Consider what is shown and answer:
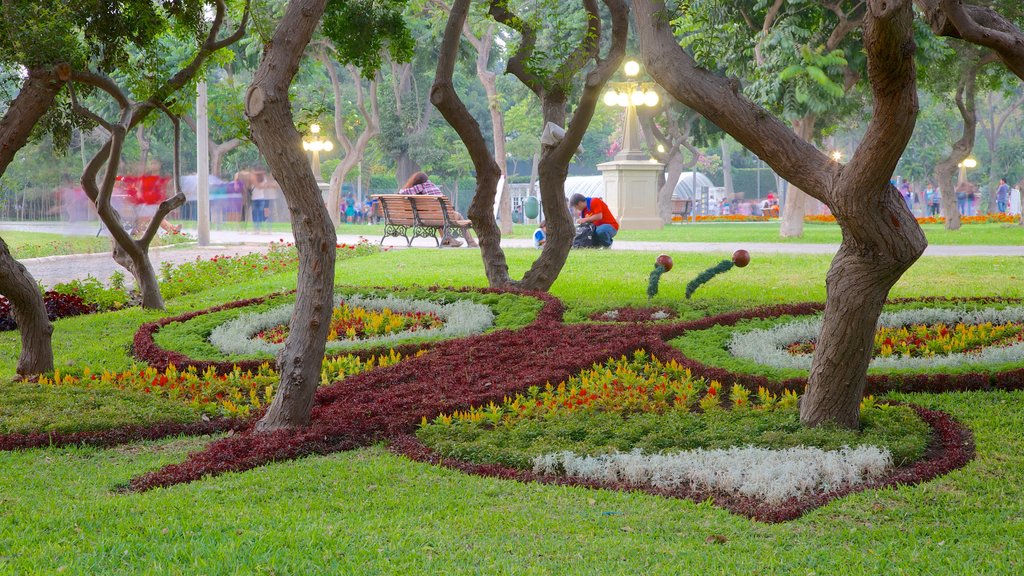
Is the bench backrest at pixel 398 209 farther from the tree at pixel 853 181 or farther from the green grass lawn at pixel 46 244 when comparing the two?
the tree at pixel 853 181

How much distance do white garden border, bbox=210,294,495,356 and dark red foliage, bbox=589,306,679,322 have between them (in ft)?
3.25

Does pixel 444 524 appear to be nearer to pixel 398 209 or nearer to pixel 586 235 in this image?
pixel 586 235

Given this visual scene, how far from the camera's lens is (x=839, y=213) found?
15.1 feet

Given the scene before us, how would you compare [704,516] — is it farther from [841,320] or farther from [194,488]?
[194,488]

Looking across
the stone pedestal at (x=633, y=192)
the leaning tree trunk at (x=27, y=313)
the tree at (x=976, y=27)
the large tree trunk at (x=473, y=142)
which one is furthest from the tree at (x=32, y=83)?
the stone pedestal at (x=633, y=192)

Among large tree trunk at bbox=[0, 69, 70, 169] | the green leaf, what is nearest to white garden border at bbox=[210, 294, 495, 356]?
large tree trunk at bbox=[0, 69, 70, 169]

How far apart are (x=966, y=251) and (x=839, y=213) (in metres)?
12.7

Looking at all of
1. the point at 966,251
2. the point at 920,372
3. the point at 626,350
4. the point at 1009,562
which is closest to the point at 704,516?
the point at 1009,562

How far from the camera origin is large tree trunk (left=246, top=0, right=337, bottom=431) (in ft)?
16.9

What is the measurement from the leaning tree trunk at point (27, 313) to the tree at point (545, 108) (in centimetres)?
431

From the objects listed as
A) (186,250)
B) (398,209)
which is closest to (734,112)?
(398,209)

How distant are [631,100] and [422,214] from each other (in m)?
5.77

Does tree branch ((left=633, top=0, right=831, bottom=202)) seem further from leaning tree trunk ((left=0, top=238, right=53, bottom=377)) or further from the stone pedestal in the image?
the stone pedestal

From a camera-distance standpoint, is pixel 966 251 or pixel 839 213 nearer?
pixel 839 213
